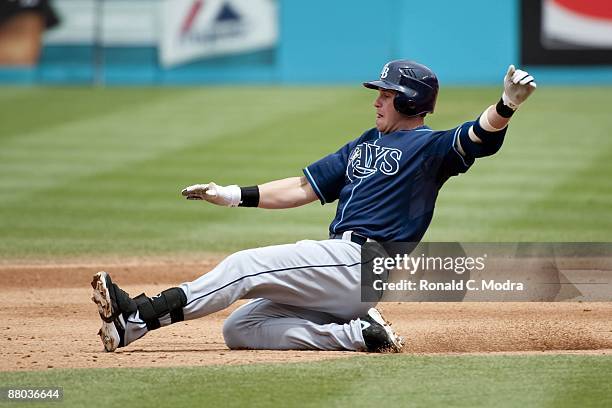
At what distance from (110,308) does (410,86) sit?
1918 millimetres

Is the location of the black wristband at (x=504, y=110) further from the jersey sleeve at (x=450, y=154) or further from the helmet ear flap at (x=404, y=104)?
the helmet ear flap at (x=404, y=104)

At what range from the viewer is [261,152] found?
1406cm

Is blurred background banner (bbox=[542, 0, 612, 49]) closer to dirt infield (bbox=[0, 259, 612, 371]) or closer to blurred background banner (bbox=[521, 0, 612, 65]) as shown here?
blurred background banner (bbox=[521, 0, 612, 65])

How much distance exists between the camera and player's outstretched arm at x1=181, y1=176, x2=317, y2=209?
6012 mm

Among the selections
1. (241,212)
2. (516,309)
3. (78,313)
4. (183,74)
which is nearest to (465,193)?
(241,212)

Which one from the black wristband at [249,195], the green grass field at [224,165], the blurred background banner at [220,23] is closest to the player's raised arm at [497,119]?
the black wristband at [249,195]

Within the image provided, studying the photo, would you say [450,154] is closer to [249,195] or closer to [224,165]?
[249,195]

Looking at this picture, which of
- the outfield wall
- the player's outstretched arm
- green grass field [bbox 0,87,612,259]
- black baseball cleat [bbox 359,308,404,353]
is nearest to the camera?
black baseball cleat [bbox 359,308,404,353]

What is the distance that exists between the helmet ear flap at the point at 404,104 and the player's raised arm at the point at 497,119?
0.38 meters

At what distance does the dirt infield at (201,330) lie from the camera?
550 cm

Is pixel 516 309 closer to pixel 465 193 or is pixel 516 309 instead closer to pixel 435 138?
pixel 435 138

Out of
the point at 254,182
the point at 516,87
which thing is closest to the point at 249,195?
the point at 516,87

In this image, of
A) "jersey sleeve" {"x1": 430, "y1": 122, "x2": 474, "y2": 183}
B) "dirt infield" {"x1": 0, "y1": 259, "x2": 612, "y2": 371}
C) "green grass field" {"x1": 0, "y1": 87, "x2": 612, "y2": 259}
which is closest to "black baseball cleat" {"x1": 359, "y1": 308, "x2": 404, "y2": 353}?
"dirt infield" {"x1": 0, "y1": 259, "x2": 612, "y2": 371}

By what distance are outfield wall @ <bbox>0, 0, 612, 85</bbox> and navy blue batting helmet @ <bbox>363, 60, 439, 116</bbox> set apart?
45.3 ft
